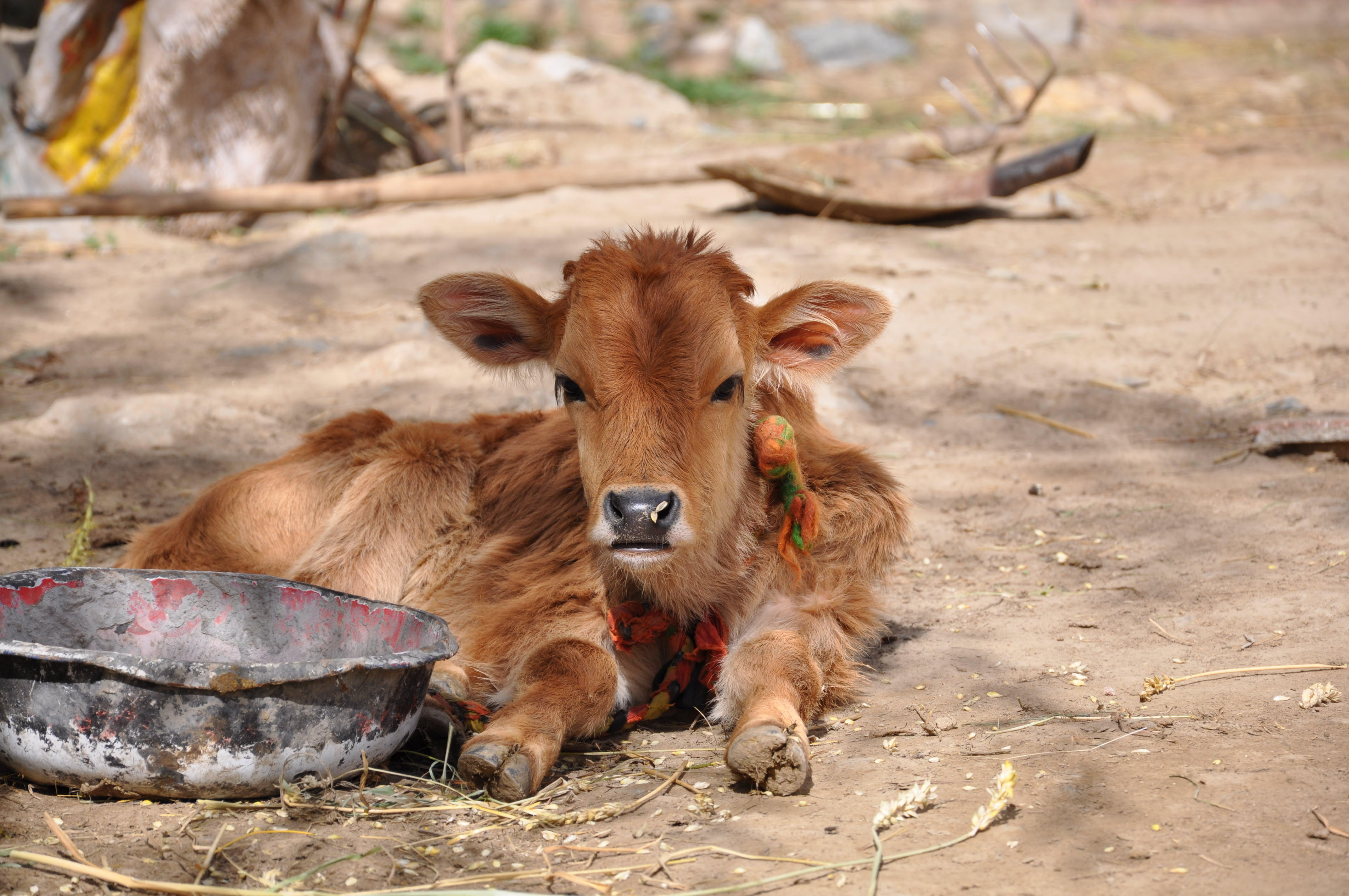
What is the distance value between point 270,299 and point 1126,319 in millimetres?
5510

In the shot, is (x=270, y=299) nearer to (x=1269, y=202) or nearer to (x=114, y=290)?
(x=114, y=290)

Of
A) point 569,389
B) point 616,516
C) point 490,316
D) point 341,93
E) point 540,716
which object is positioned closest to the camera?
point 616,516

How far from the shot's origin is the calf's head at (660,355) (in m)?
3.42

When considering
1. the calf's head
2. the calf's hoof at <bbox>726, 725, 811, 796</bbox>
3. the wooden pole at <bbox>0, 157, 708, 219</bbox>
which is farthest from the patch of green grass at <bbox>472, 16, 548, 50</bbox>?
the calf's hoof at <bbox>726, 725, 811, 796</bbox>

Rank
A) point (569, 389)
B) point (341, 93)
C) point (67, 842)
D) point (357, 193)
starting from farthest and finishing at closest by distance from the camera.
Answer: point (341, 93) < point (357, 193) < point (569, 389) < point (67, 842)

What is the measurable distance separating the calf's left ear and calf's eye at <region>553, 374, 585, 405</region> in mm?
649

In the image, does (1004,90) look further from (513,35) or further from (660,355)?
(660,355)

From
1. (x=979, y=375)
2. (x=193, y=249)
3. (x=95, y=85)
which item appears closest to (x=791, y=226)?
(x=979, y=375)

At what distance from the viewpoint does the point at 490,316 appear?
4113 millimetres

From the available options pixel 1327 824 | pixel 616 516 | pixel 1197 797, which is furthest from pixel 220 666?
pixel 1327 824

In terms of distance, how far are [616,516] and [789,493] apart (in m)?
0.85

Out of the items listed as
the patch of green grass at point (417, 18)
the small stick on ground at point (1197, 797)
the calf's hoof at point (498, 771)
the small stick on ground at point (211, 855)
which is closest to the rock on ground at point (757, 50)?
the patch of green grass at point (417, 18)

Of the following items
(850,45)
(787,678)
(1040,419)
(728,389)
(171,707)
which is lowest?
(1040,419)

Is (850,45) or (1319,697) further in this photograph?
(850,45)
